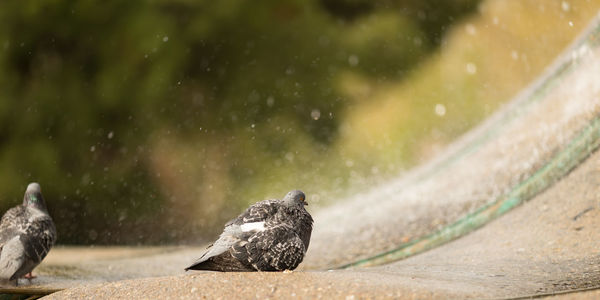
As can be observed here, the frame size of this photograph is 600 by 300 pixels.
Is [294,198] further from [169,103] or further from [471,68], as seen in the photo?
[471,68]

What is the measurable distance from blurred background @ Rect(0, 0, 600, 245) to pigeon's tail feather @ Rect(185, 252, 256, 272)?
1.32 m

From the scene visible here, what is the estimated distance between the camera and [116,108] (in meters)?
3.13

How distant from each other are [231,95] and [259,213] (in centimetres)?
181

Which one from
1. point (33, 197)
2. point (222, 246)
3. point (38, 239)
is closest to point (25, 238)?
point (38, 239)

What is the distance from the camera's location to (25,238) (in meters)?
1.75

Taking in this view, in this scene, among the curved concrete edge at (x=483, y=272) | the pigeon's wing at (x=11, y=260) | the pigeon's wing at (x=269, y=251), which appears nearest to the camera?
the curved concrete edge at (x=483, y=272)

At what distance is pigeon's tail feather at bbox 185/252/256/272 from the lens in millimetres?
1491

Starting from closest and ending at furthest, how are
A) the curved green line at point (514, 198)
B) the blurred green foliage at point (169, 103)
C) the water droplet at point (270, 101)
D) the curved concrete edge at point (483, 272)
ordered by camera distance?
the curved concrete edge at point (483, 272) → the curved green line at point (514, 198) → the blurred green foliage at point (169, 103) → the water droplet at point (270, 101)

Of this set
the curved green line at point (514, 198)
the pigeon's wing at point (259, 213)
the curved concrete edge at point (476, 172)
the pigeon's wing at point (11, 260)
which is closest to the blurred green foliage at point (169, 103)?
the curved concrete edge at point (476, 172)

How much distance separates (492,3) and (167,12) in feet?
5.67

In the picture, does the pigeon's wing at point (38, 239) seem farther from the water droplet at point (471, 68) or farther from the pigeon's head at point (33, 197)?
the water droplet at point (471, 68)

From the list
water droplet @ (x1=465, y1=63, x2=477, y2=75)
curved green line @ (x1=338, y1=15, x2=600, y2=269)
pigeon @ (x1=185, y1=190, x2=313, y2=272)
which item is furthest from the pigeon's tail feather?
water droplet @ (x1=465, y1=63, x2=477, y2=75)

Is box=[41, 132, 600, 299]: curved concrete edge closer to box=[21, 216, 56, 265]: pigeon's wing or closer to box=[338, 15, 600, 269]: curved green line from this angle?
box=[338, 15, 600, 269]: curved green line

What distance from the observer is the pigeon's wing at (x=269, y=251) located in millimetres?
1486
